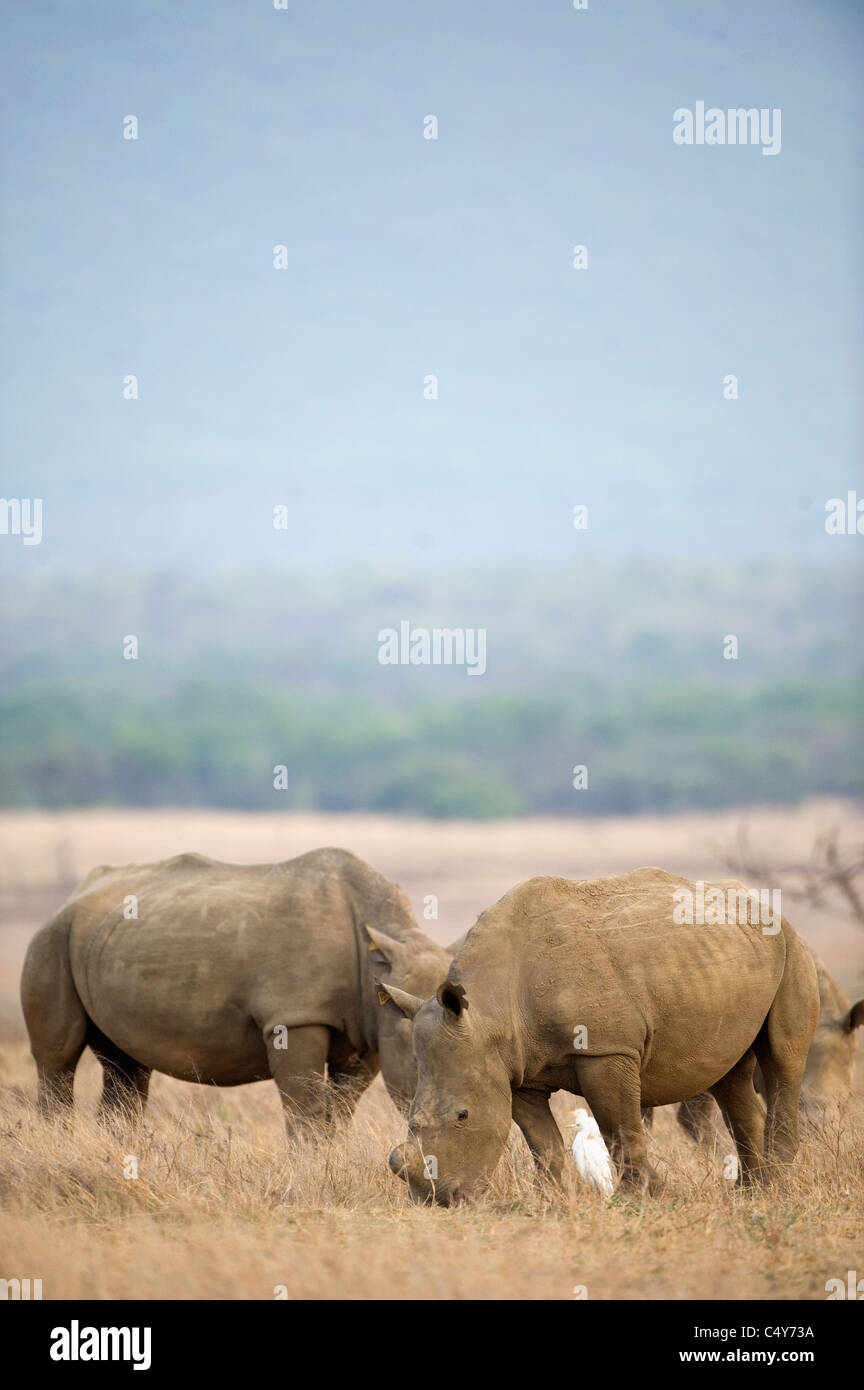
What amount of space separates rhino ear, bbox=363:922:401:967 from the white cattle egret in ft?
6.28

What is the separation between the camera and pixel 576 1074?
742 cm

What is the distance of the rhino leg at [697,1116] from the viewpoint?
992 cm

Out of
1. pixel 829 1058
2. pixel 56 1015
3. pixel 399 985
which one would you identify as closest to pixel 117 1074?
pixel 56 1015

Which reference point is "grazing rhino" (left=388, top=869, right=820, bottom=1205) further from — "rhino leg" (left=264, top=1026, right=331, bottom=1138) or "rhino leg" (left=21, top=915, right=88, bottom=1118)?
→ "rhino leg" (left=21, top=915, right=88, bottom=1118)

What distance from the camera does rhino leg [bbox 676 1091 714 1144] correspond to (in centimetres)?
992

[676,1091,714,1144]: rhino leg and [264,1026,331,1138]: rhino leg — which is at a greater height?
[264,1026,331,1138]: rhino leg

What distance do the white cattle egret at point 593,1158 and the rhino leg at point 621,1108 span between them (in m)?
0.09

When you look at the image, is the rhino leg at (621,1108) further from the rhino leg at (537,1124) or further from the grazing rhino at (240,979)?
the grazing rhino at (240,979)

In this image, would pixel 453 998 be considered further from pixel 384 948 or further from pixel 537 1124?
pixel 384 948

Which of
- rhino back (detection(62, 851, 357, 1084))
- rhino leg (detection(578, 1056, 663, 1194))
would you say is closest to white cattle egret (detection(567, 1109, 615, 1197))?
rhino leg (detection(578, 1056, 663, 1194))

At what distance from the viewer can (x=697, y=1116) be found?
33.0 ft

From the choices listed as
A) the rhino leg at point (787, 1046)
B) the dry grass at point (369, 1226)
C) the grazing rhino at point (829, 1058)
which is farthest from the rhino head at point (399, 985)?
the rhino leg at point (787, 1046)
